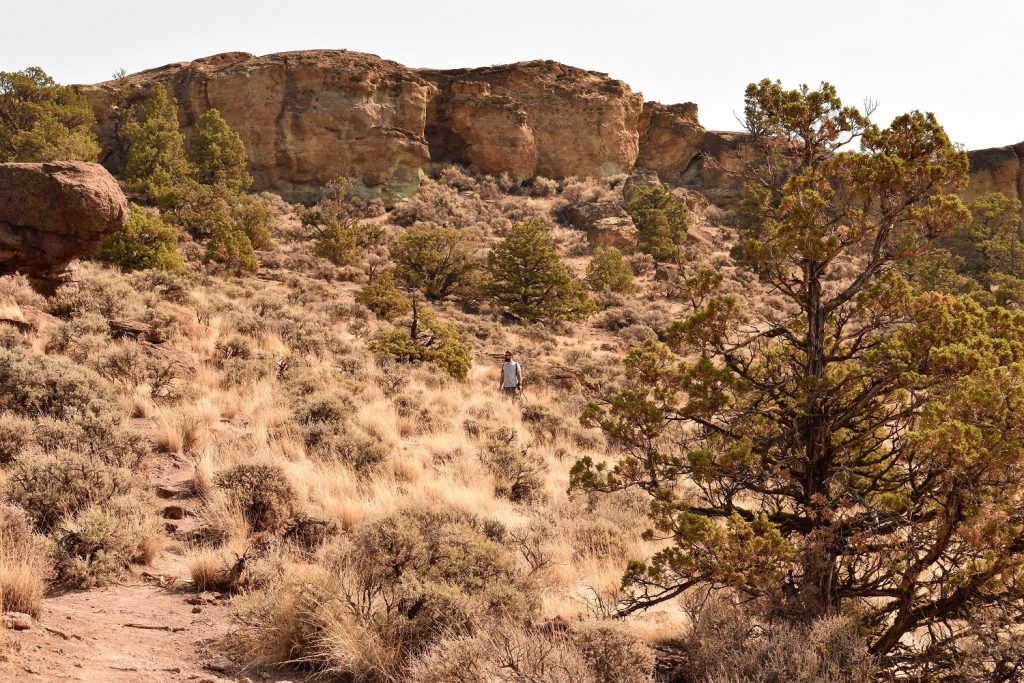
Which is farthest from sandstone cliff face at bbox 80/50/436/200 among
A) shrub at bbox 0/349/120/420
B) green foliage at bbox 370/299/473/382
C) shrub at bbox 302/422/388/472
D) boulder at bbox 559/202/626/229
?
shrub at bbox 302/422/388/472

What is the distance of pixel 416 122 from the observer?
43719 millimetres

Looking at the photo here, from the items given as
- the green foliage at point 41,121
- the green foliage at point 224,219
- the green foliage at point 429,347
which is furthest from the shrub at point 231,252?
the green foliage at point 429,347

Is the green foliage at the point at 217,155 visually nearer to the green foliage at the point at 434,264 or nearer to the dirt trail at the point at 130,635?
the green foliage at the point at 434,264

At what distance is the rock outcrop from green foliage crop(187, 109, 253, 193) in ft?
78.0

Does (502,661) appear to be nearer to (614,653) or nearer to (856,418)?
(614,653)

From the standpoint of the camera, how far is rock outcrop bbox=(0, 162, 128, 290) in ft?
36.7

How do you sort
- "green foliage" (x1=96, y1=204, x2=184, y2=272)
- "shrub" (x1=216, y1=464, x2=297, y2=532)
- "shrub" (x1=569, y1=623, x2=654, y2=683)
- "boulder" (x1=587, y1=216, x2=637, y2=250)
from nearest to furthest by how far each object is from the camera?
"shrub" (x1=569, y1=623, x2=654, y2=683) < "shrub" (x1=216, y1=464, x2=297, y2=532) < "green foliage" (x1=96, y1=204, x2=184, y2=272) < "boulder" (x1=587, y1=216, x2=637, y2=250)

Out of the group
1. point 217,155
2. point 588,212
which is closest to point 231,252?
point 217,155

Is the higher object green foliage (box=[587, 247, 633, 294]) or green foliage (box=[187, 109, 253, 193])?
green foliage (box=[187, 109, 253, 193])

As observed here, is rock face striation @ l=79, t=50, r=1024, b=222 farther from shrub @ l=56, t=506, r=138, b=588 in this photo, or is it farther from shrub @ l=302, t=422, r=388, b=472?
shrub @ l=56, t=506, r=138, b=588

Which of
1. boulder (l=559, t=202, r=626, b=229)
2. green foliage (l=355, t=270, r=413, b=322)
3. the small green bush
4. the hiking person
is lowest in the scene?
the small green bush

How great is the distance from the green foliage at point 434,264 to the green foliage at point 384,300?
520 cm

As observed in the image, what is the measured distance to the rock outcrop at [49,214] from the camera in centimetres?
1118

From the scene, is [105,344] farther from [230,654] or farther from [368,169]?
[368,169]
